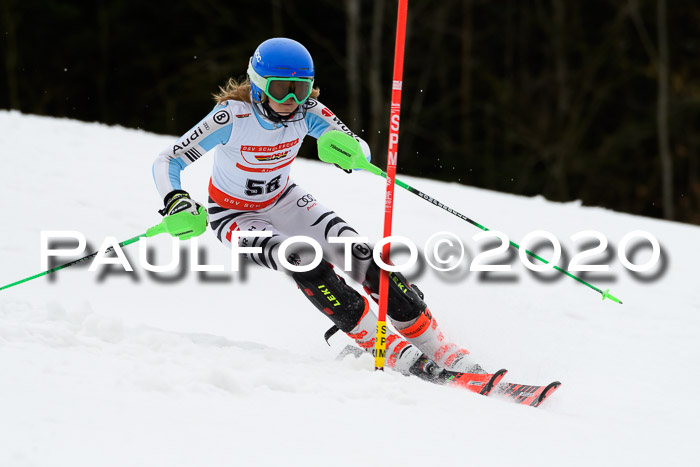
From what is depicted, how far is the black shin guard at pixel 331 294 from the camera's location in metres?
3.94

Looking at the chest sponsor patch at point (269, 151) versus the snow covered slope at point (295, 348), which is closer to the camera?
the snow covered slope at point (295, 348)

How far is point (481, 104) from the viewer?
18.7 metres

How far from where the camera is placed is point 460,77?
1922 centimetres

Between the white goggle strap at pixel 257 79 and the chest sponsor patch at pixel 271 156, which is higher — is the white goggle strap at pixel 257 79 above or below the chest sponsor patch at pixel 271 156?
above

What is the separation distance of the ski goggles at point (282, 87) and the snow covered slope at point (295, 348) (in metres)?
1.31

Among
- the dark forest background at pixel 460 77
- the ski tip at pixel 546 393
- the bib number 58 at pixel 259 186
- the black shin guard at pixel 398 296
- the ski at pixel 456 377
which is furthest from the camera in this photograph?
the dark forest background at pixel 460 77

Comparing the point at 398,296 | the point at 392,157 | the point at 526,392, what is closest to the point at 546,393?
the point at 526,392

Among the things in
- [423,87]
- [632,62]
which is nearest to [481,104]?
[423,87]

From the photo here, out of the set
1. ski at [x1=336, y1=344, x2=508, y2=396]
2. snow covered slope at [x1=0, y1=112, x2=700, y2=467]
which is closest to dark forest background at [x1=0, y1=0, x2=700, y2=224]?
snow covered slope at [x1=0, y1=112, x2=700, y2=467]

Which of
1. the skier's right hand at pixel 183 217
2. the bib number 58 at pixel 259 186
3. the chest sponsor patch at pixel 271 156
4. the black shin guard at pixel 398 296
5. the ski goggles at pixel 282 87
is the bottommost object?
the black shin guard at pixel 398 296

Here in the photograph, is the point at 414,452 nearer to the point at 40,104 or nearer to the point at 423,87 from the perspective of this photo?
the point at 423,87

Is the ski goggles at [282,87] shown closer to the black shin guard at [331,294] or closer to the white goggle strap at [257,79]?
the white goggle strap at [257,79]

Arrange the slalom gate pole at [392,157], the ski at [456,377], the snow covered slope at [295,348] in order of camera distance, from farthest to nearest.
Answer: the ski at [456,377] → the slalom gate pole at [392,157] → the snow covered slope at [295,348]

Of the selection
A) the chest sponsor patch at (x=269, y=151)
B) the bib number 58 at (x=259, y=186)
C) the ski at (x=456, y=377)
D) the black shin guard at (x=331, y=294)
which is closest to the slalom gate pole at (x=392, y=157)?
the black shin guard at (x=331, y=294)
